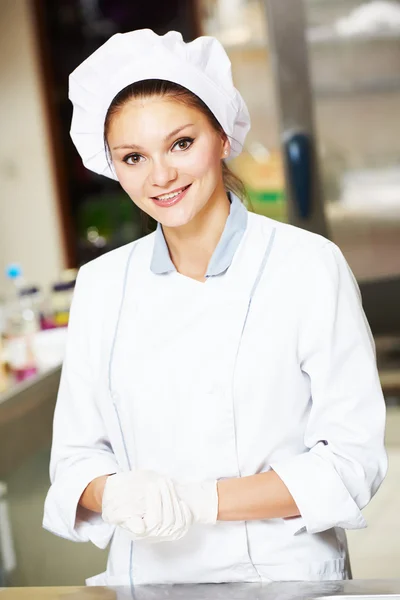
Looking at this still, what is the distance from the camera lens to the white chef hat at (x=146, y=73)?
1.05 m

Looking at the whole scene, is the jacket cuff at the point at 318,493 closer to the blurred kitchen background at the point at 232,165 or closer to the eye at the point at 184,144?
the eye at the point at 184,144

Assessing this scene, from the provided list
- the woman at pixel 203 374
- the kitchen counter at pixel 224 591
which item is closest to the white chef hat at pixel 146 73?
the woman at pixel 203 374

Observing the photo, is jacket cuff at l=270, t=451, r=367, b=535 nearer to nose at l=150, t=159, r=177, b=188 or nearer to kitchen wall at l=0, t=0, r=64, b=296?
nose at l=150, t=159, r=177, b=188

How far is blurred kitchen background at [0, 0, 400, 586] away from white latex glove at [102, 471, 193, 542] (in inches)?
37.3

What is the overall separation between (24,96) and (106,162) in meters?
2.76

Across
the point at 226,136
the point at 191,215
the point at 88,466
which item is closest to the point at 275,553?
the point at 88,466

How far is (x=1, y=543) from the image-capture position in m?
1.96

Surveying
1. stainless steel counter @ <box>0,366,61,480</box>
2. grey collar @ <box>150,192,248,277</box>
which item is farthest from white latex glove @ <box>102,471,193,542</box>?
stainless steel counter @ <box>0,366,61,480</box>

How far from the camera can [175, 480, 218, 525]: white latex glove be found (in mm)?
984

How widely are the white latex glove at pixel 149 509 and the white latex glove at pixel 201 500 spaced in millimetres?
10

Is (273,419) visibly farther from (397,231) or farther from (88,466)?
(397,231)

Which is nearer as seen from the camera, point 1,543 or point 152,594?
point 152,594

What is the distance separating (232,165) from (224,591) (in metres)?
2.48

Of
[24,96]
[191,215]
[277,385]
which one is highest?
[24,96]
